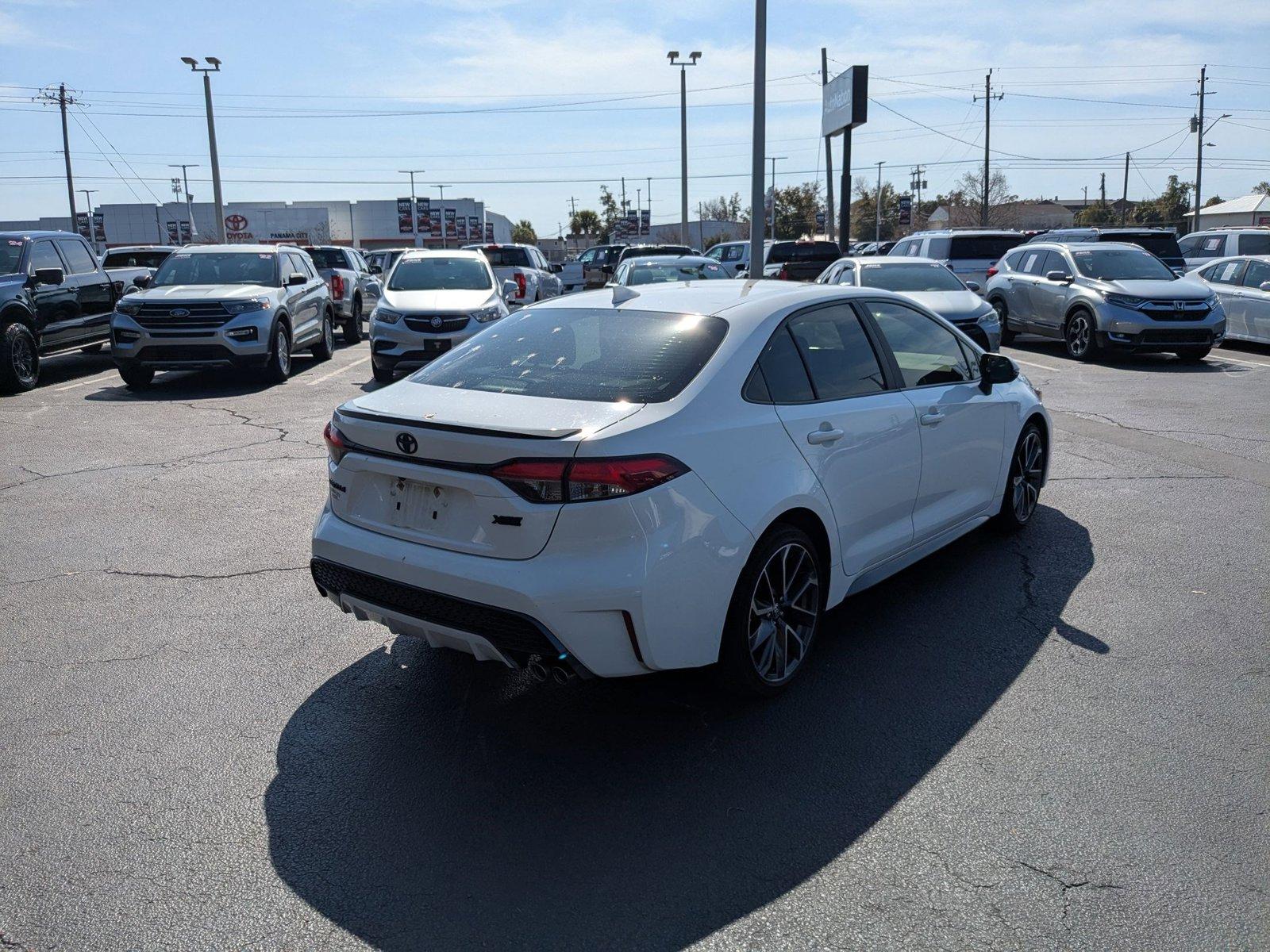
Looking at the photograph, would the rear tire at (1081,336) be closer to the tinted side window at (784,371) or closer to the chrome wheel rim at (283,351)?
the chrome wheel rim at (283,351)

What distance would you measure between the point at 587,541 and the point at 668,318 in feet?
4.58

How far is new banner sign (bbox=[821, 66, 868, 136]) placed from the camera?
1079 inches

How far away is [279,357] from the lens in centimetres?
1448

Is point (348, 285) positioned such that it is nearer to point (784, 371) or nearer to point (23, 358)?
Result: point (23, 358)

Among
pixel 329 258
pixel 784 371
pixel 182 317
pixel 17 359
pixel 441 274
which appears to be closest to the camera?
pixel 784 371

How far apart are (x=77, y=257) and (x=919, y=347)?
1449 cm

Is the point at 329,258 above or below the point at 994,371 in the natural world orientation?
above

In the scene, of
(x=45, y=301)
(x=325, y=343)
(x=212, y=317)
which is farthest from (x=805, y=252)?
(x=45, y=301)

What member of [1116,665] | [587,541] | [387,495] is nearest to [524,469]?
[587,541]

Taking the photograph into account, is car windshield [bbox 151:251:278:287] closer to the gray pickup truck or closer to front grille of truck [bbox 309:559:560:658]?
the gray pickup truck

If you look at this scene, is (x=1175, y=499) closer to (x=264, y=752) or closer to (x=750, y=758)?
(x=750, y=758)

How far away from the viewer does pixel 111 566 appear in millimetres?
6207

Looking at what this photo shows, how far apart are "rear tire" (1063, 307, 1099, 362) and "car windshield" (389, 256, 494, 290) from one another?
8.86 metres

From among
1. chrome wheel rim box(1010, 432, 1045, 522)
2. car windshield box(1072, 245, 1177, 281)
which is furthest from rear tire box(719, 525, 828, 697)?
car windshield box(1072, 245, 1177, 281)
